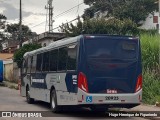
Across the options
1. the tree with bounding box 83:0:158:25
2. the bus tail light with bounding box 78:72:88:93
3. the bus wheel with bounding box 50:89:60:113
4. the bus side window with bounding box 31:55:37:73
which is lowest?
the bus wheel with bounding box 50:89:60:113

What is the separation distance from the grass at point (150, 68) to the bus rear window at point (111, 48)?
4.56 meters

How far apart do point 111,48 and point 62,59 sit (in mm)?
2204

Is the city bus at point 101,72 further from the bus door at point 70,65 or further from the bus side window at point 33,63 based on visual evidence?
the bus side window at point 33,63

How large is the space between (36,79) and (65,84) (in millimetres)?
5147

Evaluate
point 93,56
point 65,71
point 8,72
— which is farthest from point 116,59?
point 8,72

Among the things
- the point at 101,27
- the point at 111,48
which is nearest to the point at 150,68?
the point at 111,48

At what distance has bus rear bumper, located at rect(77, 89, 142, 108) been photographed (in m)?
14.0

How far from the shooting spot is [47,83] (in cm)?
1772

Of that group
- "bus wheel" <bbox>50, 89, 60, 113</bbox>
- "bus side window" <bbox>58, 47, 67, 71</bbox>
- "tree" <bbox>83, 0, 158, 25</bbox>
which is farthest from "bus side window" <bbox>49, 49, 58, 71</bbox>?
"tree" <bbox>83, 0, 158, 25</bbox>

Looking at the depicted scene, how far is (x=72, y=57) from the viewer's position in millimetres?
14781

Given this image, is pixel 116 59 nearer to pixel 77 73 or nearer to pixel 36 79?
pixel 77 73

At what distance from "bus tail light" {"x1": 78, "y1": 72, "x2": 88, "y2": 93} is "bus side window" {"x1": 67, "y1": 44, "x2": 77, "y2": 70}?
1.68ft

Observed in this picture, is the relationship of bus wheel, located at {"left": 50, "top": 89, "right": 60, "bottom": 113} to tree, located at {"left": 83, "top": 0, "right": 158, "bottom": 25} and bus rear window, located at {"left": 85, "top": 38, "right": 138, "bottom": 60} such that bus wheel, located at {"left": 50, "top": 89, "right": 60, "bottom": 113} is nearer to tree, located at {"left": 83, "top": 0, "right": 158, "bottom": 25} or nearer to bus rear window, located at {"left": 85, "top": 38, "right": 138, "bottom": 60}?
bus rear window, located at {"left": 85, "top": 38, "right": 138, "bottom": 60}

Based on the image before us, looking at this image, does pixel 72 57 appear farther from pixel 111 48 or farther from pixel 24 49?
pixel 24 49
